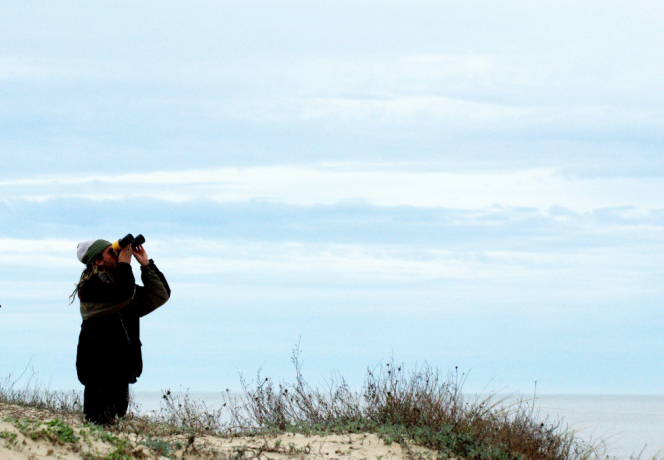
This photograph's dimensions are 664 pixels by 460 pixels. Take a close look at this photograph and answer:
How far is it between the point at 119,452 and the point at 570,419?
593 centimetres

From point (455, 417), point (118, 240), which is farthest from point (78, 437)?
point (455, 417)

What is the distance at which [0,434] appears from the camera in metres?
5.23

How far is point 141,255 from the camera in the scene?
6965 millimetres

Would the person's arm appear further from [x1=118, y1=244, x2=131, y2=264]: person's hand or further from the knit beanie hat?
the knit beanie hat

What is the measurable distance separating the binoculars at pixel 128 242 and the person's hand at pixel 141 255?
0.08m

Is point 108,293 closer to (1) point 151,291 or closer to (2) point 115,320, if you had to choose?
(2) point 115,320

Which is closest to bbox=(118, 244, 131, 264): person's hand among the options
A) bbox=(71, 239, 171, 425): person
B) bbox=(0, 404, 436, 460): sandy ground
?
bbox=(71, 239, 171, 425): person

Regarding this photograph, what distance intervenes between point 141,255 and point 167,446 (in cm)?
184

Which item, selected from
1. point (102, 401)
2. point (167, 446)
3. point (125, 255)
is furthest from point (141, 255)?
point (167, 446)

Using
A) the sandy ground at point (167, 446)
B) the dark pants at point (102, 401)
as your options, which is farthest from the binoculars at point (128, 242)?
the sandy ground at point (167, 446)

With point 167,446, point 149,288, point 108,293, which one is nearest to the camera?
point 167,446

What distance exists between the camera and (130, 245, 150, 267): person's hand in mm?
6941

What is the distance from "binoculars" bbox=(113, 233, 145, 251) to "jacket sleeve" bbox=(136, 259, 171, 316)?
1.05 ft

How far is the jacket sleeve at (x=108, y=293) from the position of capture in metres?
6.64
